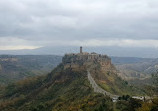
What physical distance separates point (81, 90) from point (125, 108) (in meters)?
67.7

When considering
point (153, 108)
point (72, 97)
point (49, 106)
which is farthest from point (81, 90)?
point (153, 108)

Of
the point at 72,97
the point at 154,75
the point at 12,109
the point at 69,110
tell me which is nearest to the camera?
the point at 154,75

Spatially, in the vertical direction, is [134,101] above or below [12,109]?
above

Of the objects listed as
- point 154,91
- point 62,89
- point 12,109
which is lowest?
point 12,109

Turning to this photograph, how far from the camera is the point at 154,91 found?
278 ft

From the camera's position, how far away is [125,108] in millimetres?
87812

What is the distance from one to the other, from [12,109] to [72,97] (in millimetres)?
59599

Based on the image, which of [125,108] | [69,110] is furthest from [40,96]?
[125,108]

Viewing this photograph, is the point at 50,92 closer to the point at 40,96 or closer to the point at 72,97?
the point at 40,96

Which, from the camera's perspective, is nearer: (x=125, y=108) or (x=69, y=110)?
(x=125, y=108)

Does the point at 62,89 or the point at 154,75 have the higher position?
the point at 154,75

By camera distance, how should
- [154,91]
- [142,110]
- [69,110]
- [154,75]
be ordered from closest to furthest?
1. [142,110]
2. [154,91]
3. [154,75]
4. [69,110]

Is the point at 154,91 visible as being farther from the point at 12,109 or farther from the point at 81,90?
the point at 12,109

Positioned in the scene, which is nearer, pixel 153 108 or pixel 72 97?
pixel 153 108
